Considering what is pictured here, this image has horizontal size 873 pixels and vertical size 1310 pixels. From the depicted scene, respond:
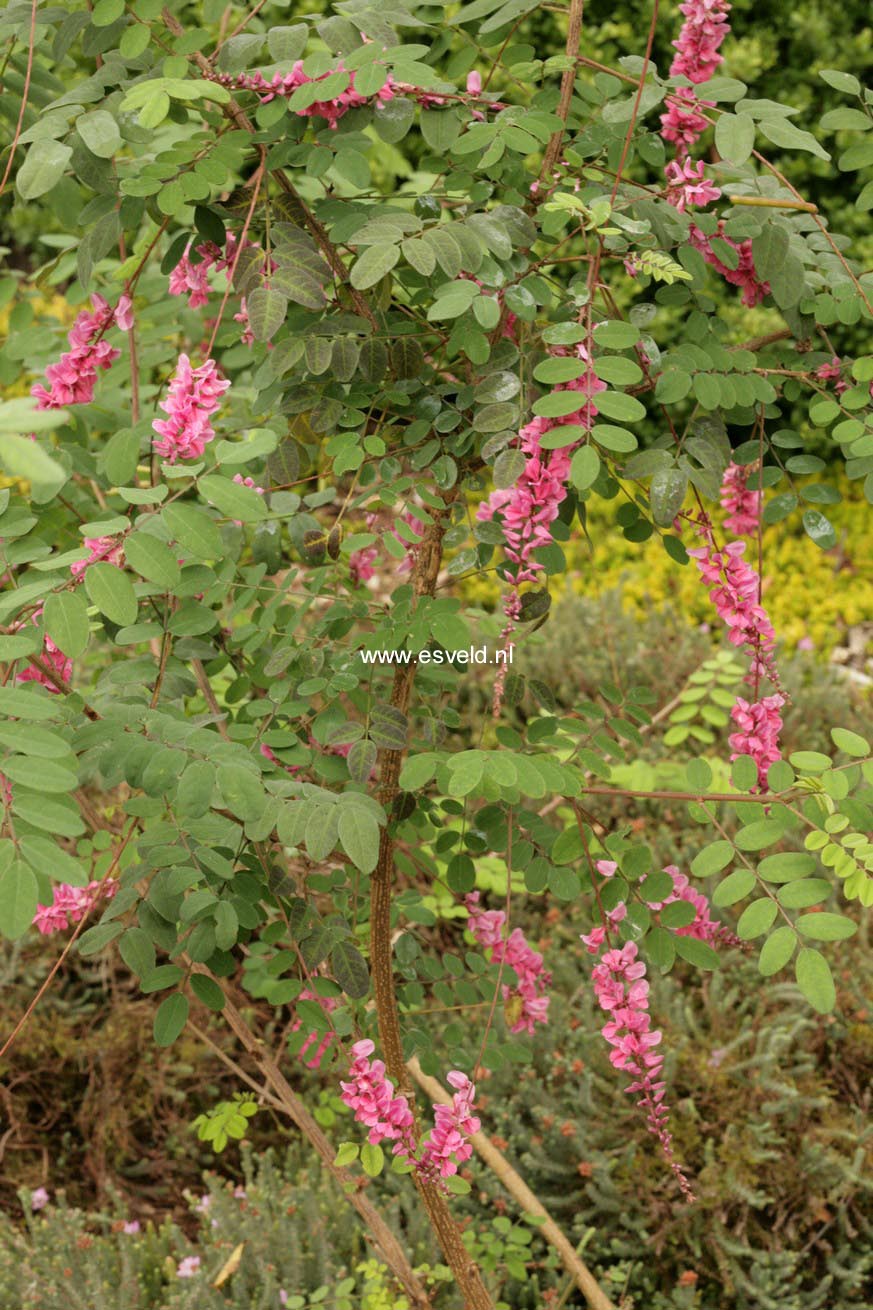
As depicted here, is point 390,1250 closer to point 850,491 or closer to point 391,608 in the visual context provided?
point 391,608

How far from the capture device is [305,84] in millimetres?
1388

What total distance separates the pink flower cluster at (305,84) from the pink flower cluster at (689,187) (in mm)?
357

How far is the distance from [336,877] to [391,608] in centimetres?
44

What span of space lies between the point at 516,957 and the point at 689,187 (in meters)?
1.13

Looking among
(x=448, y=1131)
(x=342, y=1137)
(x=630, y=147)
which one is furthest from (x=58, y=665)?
(x=342, y=1137)

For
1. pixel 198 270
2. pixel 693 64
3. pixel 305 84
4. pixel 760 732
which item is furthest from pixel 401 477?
pixel 693 64

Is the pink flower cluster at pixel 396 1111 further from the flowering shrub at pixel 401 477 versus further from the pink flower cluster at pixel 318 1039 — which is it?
the pink flower cluster at pixel 318 1039

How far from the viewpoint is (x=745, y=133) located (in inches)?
57.5

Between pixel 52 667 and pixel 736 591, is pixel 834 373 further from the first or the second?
pixel 52 667

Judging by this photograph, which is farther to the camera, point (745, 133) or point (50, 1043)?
point (50, 1043)

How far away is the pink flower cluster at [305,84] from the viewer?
1.42 meters

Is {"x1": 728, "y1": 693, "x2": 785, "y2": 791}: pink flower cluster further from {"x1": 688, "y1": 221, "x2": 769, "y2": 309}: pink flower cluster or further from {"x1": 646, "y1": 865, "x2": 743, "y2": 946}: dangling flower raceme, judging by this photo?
{"x1": 688, "y1": 221, "x2": 769, "y2": 309}: pink flower cluster

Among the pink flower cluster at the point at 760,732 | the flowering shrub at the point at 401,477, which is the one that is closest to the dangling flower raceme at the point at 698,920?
the flowering shrub at the point at 401,477

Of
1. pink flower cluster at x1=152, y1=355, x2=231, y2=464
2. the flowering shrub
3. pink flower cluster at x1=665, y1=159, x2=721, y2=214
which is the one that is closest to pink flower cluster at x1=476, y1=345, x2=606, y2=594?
the flowering shrub
